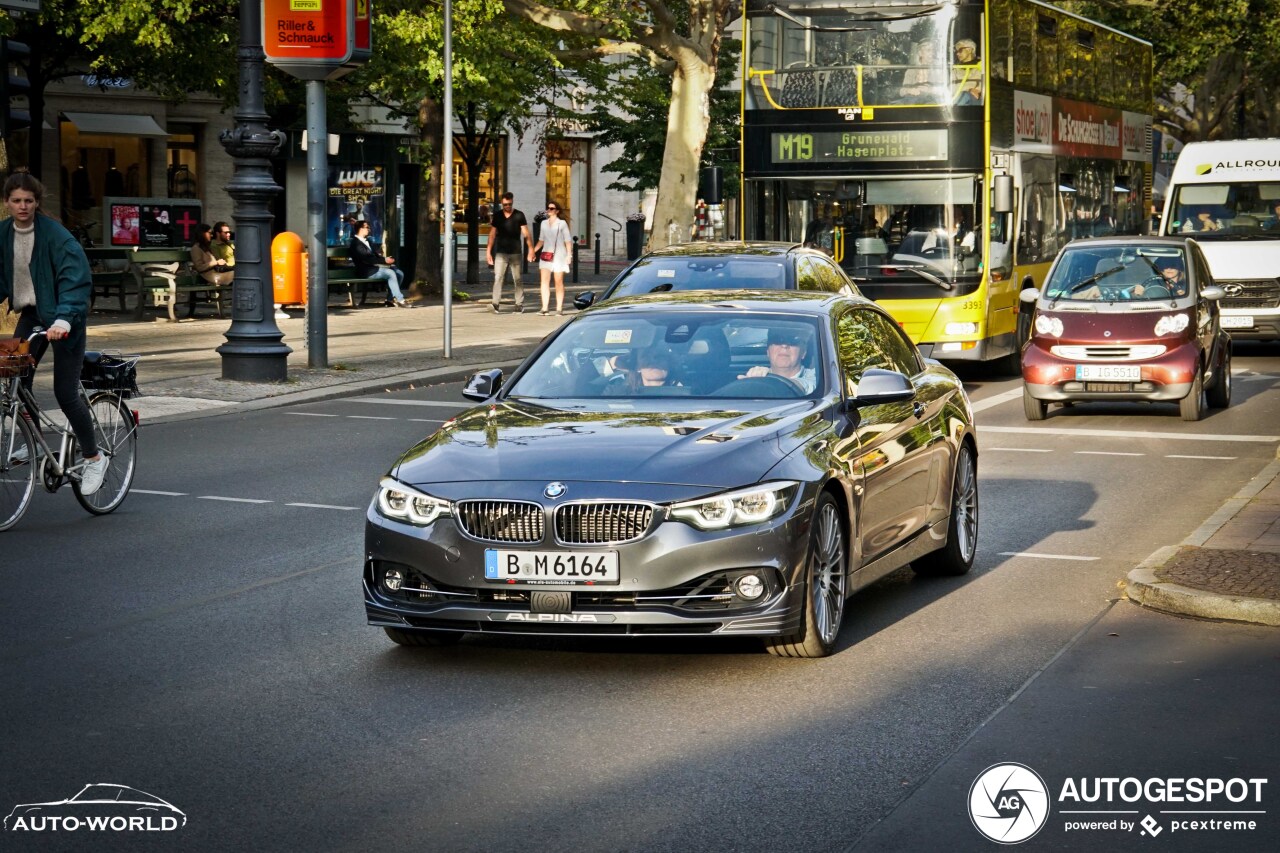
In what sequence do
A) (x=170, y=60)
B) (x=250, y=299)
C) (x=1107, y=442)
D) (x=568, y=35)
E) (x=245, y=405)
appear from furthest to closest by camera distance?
(x=568, y=35)
(x=170, y=60)
(x=250, y=299)
(x=245, y=405)
(x=1107, y=442)

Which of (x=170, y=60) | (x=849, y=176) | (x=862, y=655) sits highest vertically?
(x=170, y=60)

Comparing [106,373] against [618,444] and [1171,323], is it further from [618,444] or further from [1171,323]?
[1171,323]

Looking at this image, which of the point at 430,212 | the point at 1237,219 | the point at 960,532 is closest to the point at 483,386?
the point at 960,532

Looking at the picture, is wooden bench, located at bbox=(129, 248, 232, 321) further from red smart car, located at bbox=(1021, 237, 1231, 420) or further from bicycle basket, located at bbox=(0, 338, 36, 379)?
bicycle basket, located at bbox=(0, 338, 36, 379)

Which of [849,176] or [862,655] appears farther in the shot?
[849,176]

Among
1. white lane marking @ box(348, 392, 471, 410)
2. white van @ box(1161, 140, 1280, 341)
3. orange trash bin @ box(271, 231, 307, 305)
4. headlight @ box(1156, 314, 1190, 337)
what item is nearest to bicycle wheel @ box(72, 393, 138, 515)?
white lane marking @ box(348, 392, 471, 410)

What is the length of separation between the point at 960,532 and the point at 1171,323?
28.8 ft

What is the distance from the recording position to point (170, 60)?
30484 mm

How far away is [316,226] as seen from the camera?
2131cm

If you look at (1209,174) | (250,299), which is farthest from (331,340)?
(1209,174)

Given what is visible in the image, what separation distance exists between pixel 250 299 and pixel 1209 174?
1361 cm

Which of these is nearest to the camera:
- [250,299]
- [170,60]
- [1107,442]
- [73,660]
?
[73,660]

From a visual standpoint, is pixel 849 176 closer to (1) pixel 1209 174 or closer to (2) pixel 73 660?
(1) pixel 1209 174

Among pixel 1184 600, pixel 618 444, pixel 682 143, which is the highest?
pixel 682 143
